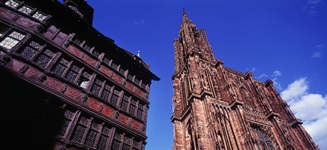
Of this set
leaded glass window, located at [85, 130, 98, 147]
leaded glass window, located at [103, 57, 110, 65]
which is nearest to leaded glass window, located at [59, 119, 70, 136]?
leaded glass window, located at [85, 130, 98, 147]

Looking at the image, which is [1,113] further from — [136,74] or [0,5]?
[136,74]

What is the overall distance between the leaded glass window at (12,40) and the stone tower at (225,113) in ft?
50.9

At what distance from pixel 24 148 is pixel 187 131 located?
749 inches

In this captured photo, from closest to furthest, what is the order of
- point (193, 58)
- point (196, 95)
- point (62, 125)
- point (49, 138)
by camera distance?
point (49, 138) < point (62, 125) < point (196, 95) < point (193, 58)

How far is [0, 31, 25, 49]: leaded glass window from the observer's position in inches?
310

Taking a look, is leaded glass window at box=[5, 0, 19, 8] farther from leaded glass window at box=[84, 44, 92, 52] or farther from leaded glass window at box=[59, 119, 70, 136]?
leaded glass window at box=[59, 119, 70, 136]

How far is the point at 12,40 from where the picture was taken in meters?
8.15

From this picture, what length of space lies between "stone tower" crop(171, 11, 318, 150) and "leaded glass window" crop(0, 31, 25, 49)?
15.5 metres

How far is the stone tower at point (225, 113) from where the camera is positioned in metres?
19.1

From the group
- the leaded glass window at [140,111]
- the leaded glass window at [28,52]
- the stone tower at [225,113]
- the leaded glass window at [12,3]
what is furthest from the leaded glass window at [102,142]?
the stone tower at [225,113]

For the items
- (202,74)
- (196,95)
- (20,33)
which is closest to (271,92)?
(202,74)

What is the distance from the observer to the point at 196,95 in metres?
22.5

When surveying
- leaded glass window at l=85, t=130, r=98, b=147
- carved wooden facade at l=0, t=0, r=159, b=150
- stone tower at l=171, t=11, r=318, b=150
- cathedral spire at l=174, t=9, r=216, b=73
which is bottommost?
leaded glass window at l=85, t=130, r=98, b=147

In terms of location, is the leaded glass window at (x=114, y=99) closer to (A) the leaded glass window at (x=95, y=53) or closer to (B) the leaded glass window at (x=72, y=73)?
(B) the leaded glass window at (x=72, y=73)
